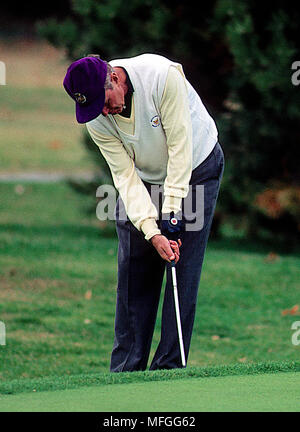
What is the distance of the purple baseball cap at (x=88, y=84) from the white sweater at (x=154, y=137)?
0.85 ft

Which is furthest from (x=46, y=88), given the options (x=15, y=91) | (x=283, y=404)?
(x=283, y=404)

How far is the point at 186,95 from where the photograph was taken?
541 cm

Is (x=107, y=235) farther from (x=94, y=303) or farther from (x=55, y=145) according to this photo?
(x=55, y=145)

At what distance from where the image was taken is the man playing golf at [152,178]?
17.4 ft

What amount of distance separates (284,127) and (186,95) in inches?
227

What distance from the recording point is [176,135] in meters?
5.36

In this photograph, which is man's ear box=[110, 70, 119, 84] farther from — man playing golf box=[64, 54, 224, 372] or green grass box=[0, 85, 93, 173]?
green grass box=[0, 85, 93, 173]

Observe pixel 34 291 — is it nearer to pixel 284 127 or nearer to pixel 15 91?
pixel 284 127

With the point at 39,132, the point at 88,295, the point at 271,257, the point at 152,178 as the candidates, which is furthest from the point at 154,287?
the point at 39,132

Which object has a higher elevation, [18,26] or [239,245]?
[18,26]

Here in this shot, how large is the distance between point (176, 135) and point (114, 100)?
389 millimetres

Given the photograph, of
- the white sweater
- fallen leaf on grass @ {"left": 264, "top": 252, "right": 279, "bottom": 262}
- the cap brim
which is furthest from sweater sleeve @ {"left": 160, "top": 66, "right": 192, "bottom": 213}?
fallen leaf on grass @ {"left": 264, "top": 252, "right": 279, "bottom": 262}

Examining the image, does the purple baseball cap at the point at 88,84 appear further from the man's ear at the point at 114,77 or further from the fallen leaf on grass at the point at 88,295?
the fallen leaf on grass at the point at 88,295

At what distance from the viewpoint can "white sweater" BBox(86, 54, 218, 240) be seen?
534 centimetres
